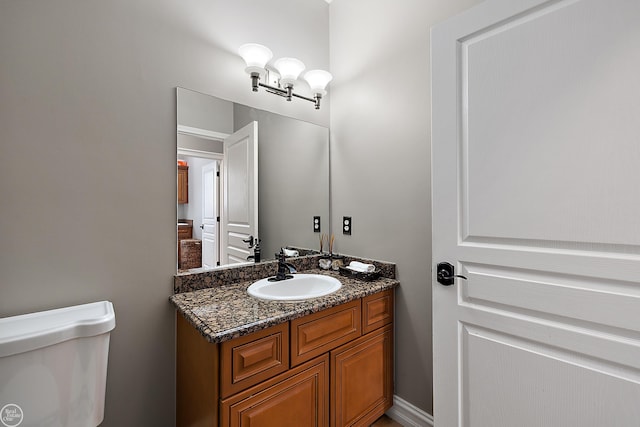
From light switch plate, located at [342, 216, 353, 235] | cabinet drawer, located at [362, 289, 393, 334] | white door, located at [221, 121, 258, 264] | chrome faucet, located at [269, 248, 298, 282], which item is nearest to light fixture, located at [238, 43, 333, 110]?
white door, located at [221, 121, 258, 264]

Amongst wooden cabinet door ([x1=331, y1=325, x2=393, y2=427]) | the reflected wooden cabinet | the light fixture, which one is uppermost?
the light fixture

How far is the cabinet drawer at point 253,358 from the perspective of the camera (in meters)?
1.04

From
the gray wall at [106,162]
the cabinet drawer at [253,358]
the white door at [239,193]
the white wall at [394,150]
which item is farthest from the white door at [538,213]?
the gray wall at [106,162]

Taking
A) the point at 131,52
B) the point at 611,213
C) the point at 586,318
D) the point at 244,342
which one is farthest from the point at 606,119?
the point at 131,52

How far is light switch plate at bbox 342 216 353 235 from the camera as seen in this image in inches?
80.5

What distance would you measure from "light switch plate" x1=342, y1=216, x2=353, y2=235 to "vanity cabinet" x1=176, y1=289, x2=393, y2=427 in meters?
0.53

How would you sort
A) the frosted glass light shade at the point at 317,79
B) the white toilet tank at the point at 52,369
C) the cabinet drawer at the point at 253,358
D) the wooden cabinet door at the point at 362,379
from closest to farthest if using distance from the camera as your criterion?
the white toilet tank at the point at 52,369, the cabinet drawer at the point at 253,358, the wooden cabinet door at the point at 362,379, the frosted glass light shade at the point at 317,79

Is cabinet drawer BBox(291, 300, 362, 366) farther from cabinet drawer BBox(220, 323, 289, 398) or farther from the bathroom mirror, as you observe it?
the bathroom mirror

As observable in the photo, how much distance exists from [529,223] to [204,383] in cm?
138

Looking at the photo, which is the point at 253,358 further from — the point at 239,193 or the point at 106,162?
the point at 106,162

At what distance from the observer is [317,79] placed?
1.93 metres

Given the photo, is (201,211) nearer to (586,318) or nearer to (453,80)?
(453,80)

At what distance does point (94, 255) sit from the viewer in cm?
124

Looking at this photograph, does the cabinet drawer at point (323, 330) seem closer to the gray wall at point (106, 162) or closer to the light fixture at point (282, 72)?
the gray wall at point (106, 162)
